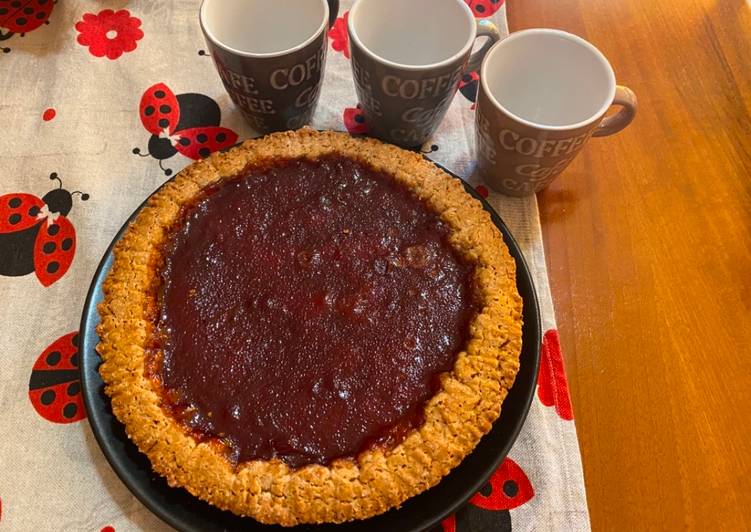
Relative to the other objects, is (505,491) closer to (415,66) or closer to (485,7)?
(415,66)

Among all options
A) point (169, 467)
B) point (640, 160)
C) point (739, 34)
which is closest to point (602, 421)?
→ point (640, 160)

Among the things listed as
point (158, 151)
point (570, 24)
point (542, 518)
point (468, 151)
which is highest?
point (570, 24)

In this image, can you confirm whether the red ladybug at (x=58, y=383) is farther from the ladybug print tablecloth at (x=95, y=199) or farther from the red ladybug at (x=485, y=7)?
the red ladybug at (x=485, y=7)

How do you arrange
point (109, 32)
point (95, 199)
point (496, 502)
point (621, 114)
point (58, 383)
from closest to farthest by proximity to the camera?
1. point (496, 502)
2. point (58, 383)
3. point (621, 114)
4. point (95, 199)
5. point (109, 32)

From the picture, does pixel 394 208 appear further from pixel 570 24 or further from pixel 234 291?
pixel 570 24

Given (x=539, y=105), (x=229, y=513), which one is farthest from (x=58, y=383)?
(x=539, y=105)

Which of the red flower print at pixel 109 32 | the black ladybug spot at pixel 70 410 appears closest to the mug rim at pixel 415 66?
the red flower print at pixel 109 32

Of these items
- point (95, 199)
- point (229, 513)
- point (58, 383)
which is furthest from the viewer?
point (95, 199)

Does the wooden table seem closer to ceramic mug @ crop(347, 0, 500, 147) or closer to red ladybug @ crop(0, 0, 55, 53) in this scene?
ceramic mug @ crop(347, 0, 500, 147)
